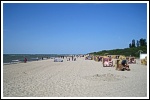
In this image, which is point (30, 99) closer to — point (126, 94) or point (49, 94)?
point (49, 94)

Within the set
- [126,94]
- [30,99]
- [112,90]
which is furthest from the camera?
[112,90]

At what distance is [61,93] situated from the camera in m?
7.24

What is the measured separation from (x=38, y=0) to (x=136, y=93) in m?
4.71

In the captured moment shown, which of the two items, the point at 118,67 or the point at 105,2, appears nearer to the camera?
the point at 105,2

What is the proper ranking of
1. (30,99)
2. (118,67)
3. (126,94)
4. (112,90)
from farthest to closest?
(118,67)
(112,90)
(126,94)
(30,99)

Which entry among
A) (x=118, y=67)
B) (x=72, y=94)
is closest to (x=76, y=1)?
(x=72, y=94)

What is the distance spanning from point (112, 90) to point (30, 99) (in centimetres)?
322

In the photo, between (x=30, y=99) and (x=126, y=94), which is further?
(x=126, y=94)

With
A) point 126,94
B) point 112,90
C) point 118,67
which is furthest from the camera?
point 118,67

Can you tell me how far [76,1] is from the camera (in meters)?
6.52

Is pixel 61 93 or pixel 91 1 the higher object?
pixel 91 1

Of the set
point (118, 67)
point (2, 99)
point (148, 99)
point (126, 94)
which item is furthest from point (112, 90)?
point (118, 67)

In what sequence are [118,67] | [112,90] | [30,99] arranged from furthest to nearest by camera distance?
[118,67] < [112,90] < [30,99]

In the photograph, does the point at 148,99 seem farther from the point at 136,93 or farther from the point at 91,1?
the point at 91,1
